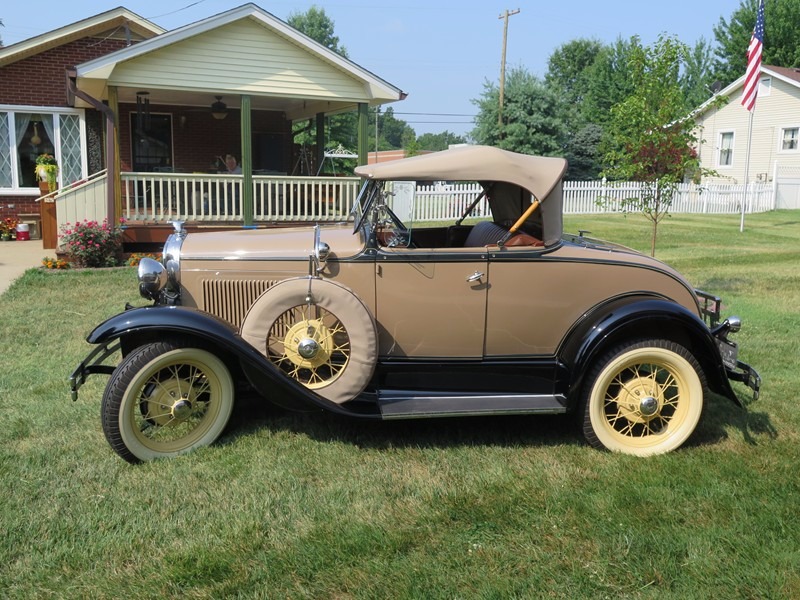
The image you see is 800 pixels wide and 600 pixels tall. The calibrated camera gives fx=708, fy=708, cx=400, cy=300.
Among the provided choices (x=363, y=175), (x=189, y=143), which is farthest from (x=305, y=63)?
(x=363, y=175)

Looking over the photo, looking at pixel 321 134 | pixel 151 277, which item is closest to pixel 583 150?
pixel 321 134

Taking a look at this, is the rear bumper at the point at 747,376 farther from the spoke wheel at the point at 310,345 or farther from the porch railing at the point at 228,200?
the porch railing at the point at 228,200

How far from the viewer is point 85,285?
390 inches

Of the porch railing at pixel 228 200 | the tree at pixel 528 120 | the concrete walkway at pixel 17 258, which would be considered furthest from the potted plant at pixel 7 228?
the tree at pixel 528 120

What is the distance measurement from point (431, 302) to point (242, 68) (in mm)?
10258

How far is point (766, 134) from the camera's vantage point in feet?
101

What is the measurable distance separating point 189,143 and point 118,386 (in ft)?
47.2

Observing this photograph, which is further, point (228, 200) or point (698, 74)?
point (698, 74)

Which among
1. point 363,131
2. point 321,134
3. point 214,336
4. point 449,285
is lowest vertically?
point 214,336

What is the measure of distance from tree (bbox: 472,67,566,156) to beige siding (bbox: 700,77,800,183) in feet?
20.5

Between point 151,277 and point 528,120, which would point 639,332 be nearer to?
point 151,277

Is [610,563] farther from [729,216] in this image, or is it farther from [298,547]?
[729,216]

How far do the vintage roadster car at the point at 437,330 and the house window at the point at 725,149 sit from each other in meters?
31.1

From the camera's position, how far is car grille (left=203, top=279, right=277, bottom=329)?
4453 mm
